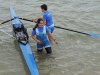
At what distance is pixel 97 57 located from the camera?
7.54m

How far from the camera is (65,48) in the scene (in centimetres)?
830

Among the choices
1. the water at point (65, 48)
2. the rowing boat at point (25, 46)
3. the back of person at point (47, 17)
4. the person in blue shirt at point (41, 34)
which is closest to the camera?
the rowing boat at point (25, 46)

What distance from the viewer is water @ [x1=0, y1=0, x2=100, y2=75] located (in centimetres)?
683

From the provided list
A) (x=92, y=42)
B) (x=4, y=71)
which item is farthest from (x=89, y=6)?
(x=4, y=71)

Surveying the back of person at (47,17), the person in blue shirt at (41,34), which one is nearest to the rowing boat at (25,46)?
the person in blue shirt at (41,34)

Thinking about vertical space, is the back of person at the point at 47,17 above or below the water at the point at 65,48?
above

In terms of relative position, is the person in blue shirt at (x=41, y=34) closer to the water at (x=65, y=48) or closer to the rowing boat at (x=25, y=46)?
the rowing boat at (x=25, y=46)

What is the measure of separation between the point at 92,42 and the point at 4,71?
4298 millimetres

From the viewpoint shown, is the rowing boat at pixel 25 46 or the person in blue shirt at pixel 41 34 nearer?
the rowing boat at pixel 25 46

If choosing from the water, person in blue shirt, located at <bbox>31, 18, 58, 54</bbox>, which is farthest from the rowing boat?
person in blue shirt, located at <bbox>31, 18, 58, 54</bbox>

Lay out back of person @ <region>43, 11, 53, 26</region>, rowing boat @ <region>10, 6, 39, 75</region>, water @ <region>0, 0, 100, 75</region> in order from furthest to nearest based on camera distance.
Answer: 1. back of person @ <region>43, 11, 53, 26</region>
2. water @ <region>0, 0, 100, 75</region>
3. rowing boat @ <region>10, 6, 39, 75</region>

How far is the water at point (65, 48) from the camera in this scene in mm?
6832

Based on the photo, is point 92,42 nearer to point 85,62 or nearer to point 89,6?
point 85,62

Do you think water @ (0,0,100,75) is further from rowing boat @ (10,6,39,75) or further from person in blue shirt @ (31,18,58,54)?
person in blue shirt @ (31,18,58,54)
